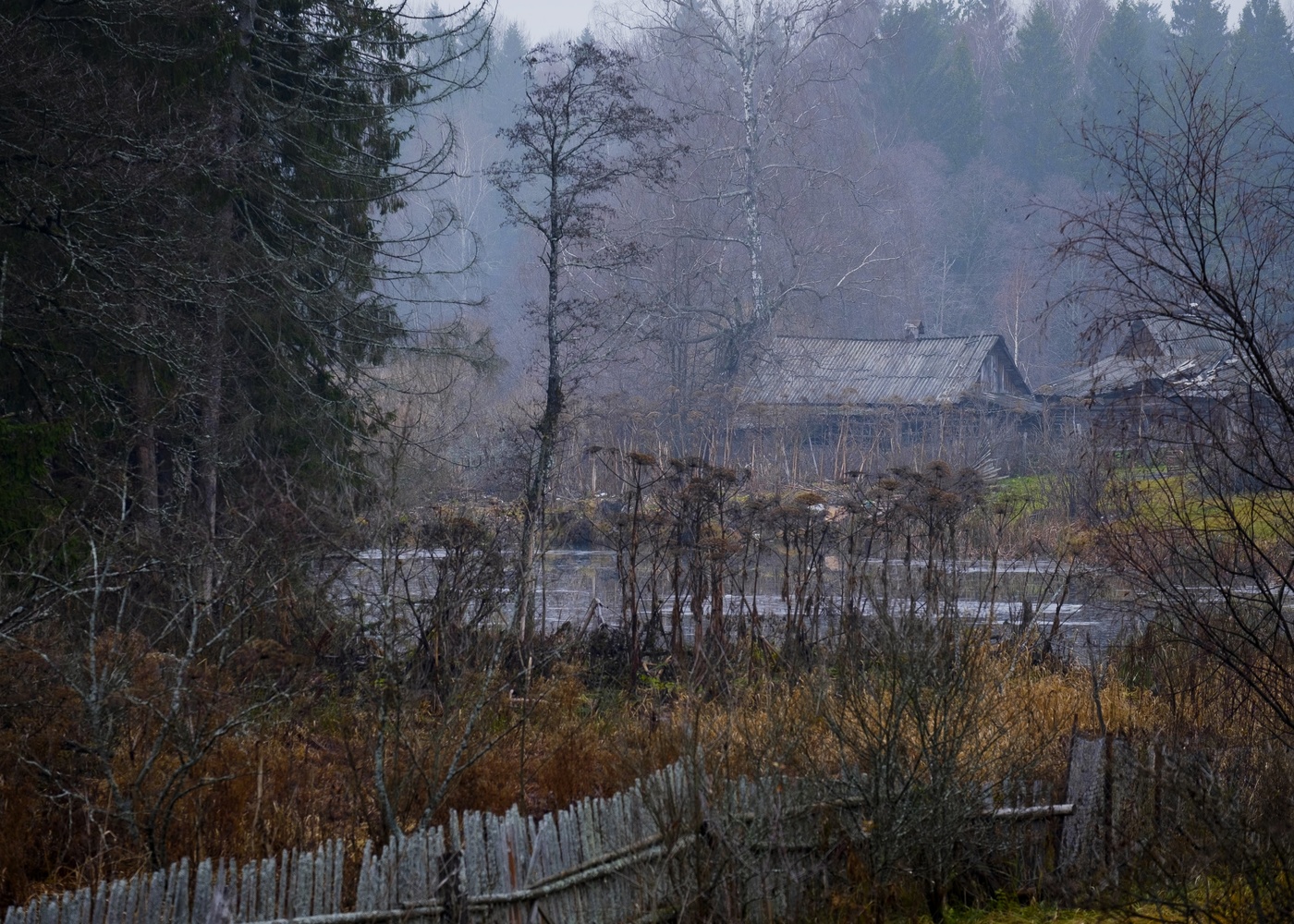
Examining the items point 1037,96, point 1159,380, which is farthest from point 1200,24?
point 1159,380

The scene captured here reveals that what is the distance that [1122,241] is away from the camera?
6480 millimetres

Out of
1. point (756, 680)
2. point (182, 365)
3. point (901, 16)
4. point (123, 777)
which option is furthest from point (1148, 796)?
point (901, 16)

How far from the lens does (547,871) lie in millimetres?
5480

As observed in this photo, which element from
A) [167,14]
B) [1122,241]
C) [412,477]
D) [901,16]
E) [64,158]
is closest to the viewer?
[1122,241]

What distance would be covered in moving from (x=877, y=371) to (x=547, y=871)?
37.5 meters

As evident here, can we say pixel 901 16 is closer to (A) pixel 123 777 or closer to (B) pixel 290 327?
(B) pixel 290 327

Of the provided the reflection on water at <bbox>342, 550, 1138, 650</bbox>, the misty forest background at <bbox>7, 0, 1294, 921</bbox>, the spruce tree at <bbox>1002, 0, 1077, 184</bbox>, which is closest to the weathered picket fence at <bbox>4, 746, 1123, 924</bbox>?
the misty forest background at <bbox>7, 0, 1294, 921</bbox>

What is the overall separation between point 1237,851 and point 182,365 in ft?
28.9

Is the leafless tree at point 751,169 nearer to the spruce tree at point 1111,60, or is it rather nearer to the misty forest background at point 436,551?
the spruce tree at point 1111,60

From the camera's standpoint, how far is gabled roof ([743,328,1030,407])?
38875 mm

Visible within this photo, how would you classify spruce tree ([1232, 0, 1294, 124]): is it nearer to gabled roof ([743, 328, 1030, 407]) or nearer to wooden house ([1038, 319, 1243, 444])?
gabled roof ([743, 328, 1030, 407])

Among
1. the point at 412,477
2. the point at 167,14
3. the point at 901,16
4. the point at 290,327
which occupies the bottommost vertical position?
the point at 412,477

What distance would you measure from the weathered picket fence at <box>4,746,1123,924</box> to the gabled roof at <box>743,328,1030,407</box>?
31211mm

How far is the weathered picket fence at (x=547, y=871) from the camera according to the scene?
15.7ft
